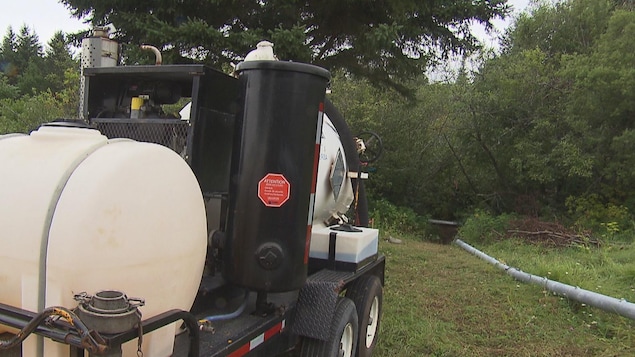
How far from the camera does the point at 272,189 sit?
2.92m

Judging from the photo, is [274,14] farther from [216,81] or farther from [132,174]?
[132,174]

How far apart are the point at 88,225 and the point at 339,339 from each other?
202 centimetres

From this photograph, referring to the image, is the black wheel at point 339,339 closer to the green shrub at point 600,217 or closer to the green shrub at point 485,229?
the green shrub at point 485,229

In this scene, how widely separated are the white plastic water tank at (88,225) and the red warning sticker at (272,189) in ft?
2.11

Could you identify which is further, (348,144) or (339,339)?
(348,144)

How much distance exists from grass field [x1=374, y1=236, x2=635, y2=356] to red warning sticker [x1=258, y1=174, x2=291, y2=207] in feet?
8.19

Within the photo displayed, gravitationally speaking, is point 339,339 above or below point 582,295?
above

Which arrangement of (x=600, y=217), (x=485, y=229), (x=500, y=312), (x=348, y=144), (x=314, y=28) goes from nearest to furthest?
(x=348, y=144) → (x=500, y=312) → (x=314, y=28) → (x=600, y=217) → (x=485, y=229)

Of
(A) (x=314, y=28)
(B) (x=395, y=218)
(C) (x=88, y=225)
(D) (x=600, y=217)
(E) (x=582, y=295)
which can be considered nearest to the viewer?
(C) (x=88, y=225)

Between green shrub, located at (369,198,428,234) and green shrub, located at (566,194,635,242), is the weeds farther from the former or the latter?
green shrub, located at (369,198,428,234)

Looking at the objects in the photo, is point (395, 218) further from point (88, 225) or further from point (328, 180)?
point (88, 225)

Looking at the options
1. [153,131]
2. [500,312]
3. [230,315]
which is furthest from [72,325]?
[500,312]

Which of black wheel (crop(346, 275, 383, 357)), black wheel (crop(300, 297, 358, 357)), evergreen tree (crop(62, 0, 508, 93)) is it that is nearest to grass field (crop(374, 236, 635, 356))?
black wheel (crop(346, 275, 383, 357))

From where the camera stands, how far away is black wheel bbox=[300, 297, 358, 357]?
340cm
